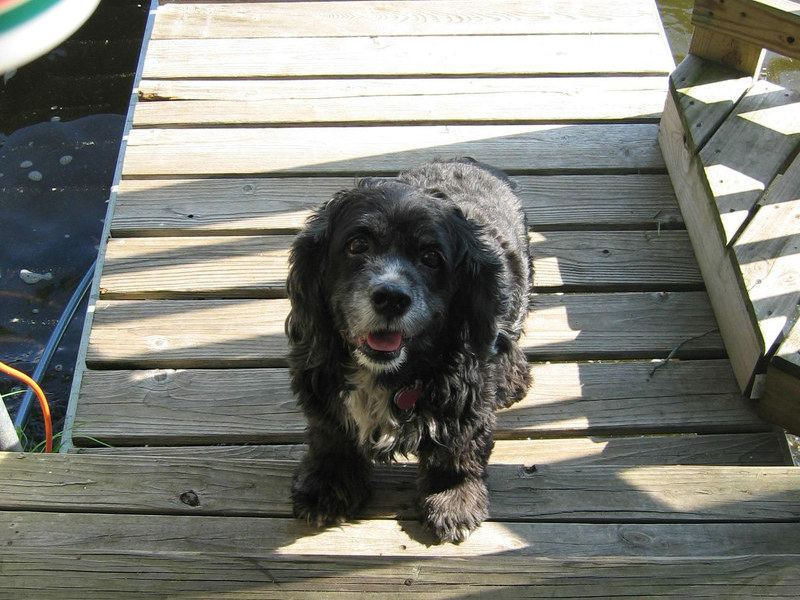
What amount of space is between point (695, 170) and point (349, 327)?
2.28 meters

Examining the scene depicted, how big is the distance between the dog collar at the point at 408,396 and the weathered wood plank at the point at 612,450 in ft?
2.43

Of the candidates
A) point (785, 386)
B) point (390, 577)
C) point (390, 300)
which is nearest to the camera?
point (390, 577)

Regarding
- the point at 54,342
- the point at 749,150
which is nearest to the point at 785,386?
the point at 749,150

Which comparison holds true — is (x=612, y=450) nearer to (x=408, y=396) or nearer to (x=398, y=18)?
(x=408, y=396)

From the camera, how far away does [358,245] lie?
251 centimetres

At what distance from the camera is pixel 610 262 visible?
3.92 meters

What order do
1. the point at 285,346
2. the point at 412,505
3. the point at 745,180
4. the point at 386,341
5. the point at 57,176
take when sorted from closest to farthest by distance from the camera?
the point at 386,341, the point at 412,505, the point at 285,346, the point at 745,180, the point at 57,176

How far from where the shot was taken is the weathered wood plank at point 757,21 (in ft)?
12.0

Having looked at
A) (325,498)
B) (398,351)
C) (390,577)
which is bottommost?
(325,498)

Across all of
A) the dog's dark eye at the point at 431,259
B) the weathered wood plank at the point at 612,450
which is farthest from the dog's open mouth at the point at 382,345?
the weathered wood plank at the point at 612,450

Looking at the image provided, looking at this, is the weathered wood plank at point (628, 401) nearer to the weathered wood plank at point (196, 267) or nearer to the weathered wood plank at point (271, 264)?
the weathered wood plank at point (271, 264)

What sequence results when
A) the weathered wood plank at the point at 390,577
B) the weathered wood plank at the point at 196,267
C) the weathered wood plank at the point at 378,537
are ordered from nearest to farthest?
the weathered wood plank at the point at 390,577
the weathered wood plank at the point at 378,537
the weathered wood plank at the point at 196,267

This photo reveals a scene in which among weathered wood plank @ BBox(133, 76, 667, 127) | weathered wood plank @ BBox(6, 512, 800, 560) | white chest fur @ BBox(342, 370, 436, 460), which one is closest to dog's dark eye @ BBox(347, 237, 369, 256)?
white chest fur @ BBox(342, 370, 436, 460)

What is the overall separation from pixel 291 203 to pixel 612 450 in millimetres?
2004
